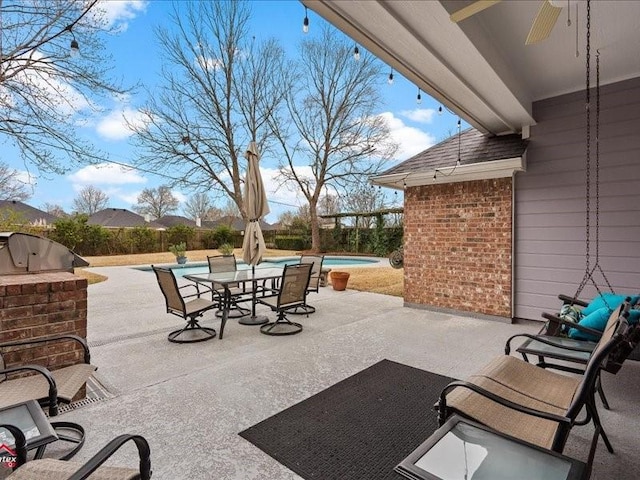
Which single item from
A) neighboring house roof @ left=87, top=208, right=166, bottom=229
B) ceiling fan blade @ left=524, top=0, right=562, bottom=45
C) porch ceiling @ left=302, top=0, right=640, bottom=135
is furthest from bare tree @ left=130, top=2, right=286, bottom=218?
neighboring house roof @ left=87, top=208, right=166, bottom=229

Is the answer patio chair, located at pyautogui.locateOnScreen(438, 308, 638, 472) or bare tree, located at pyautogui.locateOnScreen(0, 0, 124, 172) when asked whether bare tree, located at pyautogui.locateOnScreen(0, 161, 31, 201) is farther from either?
patio chair, located at pyautogui.locateOnScreen(438, 308, 638, 472)

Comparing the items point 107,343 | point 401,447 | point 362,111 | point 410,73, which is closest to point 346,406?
point 401,447

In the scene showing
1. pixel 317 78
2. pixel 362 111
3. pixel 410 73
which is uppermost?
pixel 317 78

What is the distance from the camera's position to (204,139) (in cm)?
1703

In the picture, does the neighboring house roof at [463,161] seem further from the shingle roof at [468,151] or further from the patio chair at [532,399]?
the patio chair at [532,399]

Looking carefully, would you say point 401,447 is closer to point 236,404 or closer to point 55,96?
point 236,404

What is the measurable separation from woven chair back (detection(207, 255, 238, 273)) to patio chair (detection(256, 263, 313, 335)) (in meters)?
1.45

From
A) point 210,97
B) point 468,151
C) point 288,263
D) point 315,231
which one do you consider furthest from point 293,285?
point 210,97

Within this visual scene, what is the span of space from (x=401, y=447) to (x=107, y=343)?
13.8 ft

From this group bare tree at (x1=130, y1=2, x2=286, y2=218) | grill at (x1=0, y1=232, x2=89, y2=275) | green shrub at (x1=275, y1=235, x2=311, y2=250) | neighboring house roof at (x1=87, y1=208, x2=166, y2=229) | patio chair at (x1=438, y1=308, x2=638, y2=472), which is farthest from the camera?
neighboring house roof at (x1=87, y1=208, x2=166, y2=229)

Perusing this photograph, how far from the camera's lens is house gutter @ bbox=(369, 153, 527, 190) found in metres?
5.23

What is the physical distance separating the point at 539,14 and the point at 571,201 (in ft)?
12.0

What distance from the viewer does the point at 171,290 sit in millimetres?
4566

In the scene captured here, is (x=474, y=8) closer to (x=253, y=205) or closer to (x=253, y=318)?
(x=253, y=205)
